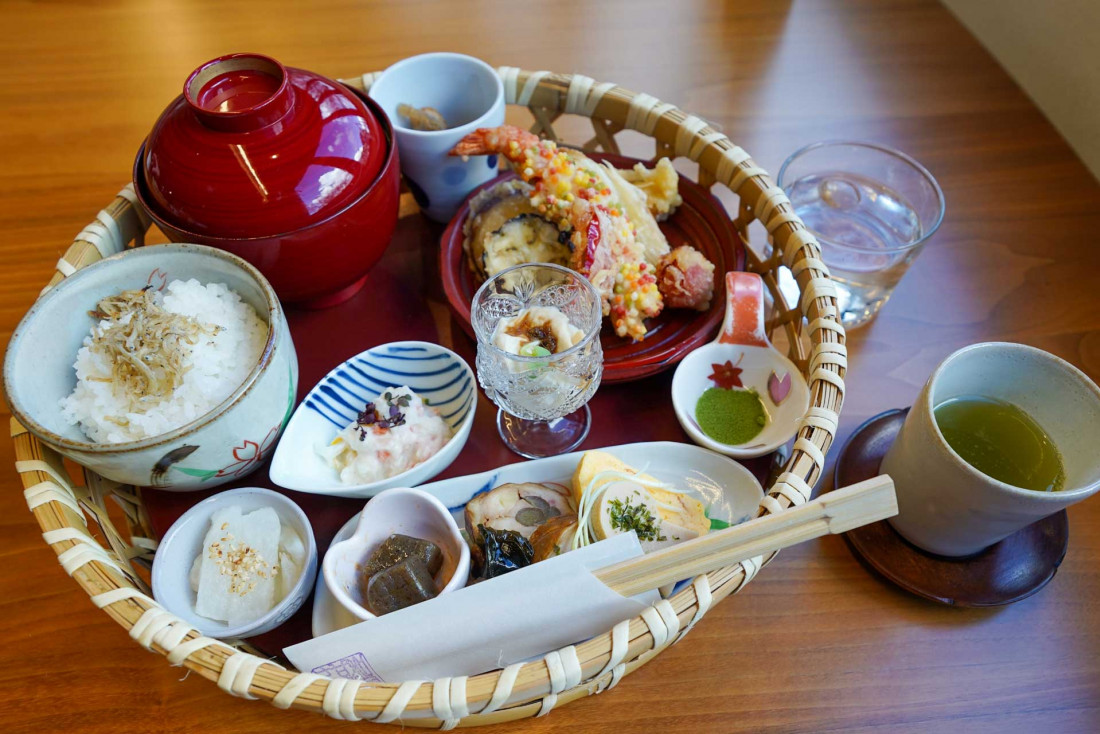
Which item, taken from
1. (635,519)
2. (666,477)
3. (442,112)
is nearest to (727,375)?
(666,477)

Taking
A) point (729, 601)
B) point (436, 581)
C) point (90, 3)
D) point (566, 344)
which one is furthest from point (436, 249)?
point (90, 3)

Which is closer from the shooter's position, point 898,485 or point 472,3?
point 898,485

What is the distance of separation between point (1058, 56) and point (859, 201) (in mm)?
709

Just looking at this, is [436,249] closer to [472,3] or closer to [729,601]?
[729,601]

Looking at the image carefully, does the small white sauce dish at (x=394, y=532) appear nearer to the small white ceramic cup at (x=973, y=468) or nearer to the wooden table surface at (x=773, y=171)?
the wooden table surface at (x=773, y=171)

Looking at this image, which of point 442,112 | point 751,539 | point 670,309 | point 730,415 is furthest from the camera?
point 442,112

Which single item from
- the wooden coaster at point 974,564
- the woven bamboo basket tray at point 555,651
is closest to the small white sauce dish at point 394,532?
the woven bamboo basket tray at point 555,651

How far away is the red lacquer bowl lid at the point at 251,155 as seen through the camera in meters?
1.17

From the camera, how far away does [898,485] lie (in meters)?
1.11

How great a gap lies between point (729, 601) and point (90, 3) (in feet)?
8.44

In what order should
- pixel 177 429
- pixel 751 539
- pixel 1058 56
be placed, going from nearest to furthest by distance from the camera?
pixel 751 539 → pixel 177 429 → pixel 1058 56

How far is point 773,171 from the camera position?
70.5 inches

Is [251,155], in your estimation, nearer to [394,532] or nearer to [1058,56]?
[394,532]

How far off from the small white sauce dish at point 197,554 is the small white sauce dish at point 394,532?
0.05 m
